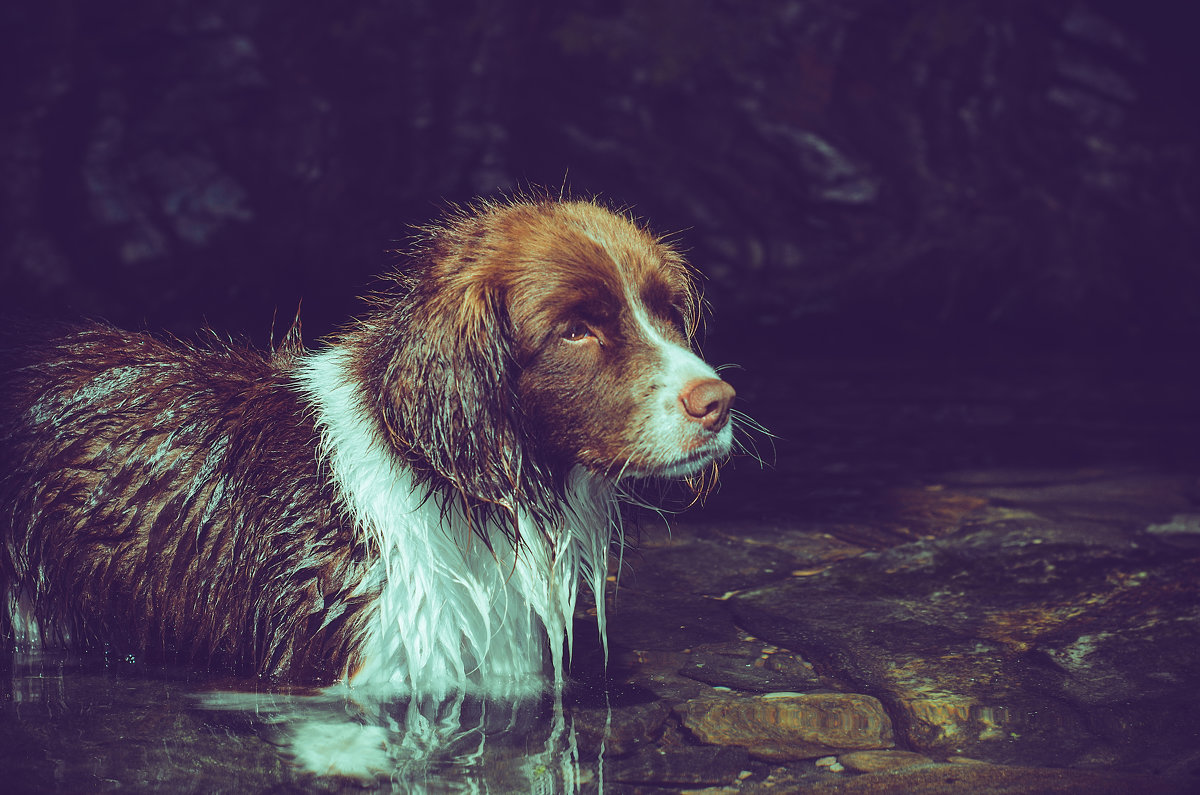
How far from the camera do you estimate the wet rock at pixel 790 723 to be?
3.52 m

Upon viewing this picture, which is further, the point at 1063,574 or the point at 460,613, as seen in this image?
the point at 1063,574

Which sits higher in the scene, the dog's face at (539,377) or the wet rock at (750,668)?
the dog's face at (539,377)

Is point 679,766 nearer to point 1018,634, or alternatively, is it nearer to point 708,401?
point 708,401

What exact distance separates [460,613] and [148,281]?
660 centimetres

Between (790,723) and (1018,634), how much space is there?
49.3 inches

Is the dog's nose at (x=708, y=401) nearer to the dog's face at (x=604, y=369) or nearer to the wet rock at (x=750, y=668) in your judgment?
the dog's face at (x=604, y=369)

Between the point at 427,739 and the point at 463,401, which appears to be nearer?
the point at 427,739

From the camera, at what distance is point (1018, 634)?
448 centimetres

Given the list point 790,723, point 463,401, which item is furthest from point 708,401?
point 790,723

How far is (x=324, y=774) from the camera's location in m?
3.32

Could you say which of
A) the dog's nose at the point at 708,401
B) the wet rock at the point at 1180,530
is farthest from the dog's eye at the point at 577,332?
the wet rock at the point at 1180,530

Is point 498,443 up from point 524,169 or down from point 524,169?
down

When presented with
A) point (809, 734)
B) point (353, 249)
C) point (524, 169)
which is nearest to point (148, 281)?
point (353, 249)

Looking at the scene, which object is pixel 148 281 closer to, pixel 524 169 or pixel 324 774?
pixel 524 169
